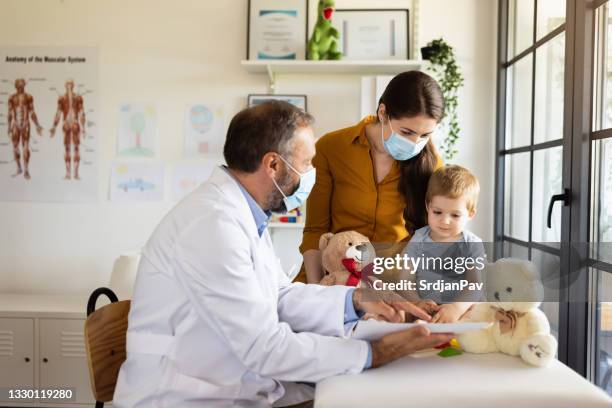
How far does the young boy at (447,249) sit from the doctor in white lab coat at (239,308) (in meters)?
0.06

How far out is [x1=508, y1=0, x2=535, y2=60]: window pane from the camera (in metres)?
2.54

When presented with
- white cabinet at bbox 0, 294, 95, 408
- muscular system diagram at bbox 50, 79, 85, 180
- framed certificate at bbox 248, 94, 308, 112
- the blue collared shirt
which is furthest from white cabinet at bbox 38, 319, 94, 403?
the blue collared shirt

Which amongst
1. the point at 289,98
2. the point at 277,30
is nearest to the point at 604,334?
the point at 289,98

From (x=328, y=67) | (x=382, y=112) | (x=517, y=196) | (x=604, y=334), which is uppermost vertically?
(x=328, y=67)

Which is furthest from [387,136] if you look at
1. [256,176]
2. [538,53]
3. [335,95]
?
[335,95]

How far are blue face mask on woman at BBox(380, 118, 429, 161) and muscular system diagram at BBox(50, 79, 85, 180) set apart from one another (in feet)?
6.78

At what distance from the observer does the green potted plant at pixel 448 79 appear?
2.77 metres

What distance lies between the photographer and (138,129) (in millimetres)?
3064

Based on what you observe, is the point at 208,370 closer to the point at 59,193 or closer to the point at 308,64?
the point at 308,64

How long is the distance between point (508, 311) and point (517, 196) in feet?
5.62

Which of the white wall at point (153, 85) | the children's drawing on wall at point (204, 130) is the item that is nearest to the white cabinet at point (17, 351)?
the white wall at point (153, 85)

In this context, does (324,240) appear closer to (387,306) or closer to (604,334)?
(387,306)

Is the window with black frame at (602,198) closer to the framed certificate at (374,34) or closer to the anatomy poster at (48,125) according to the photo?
the framed certificate at (374,34)

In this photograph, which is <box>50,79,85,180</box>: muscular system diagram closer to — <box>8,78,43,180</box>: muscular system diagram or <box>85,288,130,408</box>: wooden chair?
<box>8,78,43,180</box>: muscular system diagram
